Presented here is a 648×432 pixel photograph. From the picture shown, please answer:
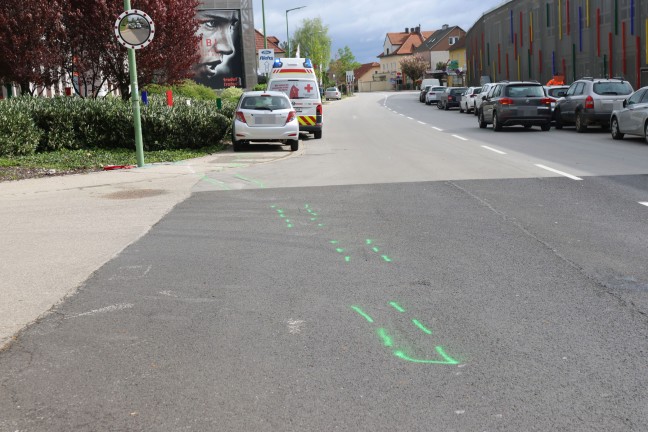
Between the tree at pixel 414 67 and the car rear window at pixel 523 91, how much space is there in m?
116

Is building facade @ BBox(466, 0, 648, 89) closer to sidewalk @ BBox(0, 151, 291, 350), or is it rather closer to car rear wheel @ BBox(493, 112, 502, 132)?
car rear wheel @ BBox(493, 112, 502, 132)

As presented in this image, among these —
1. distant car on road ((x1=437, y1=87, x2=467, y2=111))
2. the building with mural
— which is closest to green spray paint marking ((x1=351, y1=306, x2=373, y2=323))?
distant car on road ((x1=437, y1=87, x2=467, y2=111))

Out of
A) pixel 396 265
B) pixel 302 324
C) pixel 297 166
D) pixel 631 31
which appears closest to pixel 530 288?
pixel 396 265

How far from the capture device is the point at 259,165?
54.5ft

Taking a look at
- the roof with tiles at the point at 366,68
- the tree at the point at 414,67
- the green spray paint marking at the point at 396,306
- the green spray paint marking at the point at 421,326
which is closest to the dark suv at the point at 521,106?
the green spray paint marking at the point at 396,306

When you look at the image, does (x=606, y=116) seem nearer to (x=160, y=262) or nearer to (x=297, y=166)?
(x=297, y=166)

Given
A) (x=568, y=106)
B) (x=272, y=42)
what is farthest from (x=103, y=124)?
(x=272, y=42)

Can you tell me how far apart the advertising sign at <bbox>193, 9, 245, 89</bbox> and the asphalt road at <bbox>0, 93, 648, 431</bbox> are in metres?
55.1

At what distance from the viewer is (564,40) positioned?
168ft

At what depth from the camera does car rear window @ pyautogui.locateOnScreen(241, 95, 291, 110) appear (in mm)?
19600

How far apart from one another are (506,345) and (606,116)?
825 inches

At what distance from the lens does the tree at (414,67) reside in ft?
460

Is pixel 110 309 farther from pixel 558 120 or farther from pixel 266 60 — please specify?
pixel 266 60

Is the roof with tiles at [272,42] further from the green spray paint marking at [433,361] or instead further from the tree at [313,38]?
the green spray paint marking at [433,361]
